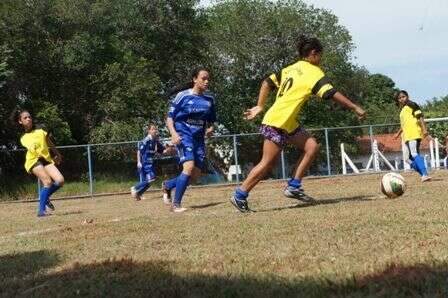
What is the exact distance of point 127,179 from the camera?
2277cm

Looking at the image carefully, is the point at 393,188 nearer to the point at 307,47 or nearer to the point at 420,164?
the point at 307,47

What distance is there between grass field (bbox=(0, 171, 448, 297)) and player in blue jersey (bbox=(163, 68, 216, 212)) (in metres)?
1.63

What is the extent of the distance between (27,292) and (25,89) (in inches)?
1207

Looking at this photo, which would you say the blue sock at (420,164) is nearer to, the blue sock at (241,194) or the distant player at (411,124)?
the distant player at (411,124)

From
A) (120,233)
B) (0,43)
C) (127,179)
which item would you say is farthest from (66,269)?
(0,43)

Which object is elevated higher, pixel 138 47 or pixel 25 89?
pixel 138 47

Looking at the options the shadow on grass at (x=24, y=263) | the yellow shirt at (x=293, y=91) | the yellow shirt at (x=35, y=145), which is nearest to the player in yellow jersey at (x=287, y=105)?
the yellow shirt at (x=293, y=91)

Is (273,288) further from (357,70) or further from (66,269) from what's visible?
(357,70)

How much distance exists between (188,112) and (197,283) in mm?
5207

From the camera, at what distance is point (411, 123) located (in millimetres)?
13648

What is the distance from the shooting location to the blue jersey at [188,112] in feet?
30.5

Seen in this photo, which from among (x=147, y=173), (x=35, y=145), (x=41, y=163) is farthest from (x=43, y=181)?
(x=147, y=173)

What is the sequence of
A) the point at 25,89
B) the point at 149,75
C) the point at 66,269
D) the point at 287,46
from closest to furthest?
the point at 66,269
the point at 25,89
the point at 149,75
the point at 287,46

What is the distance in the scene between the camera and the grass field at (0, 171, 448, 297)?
397 cm
